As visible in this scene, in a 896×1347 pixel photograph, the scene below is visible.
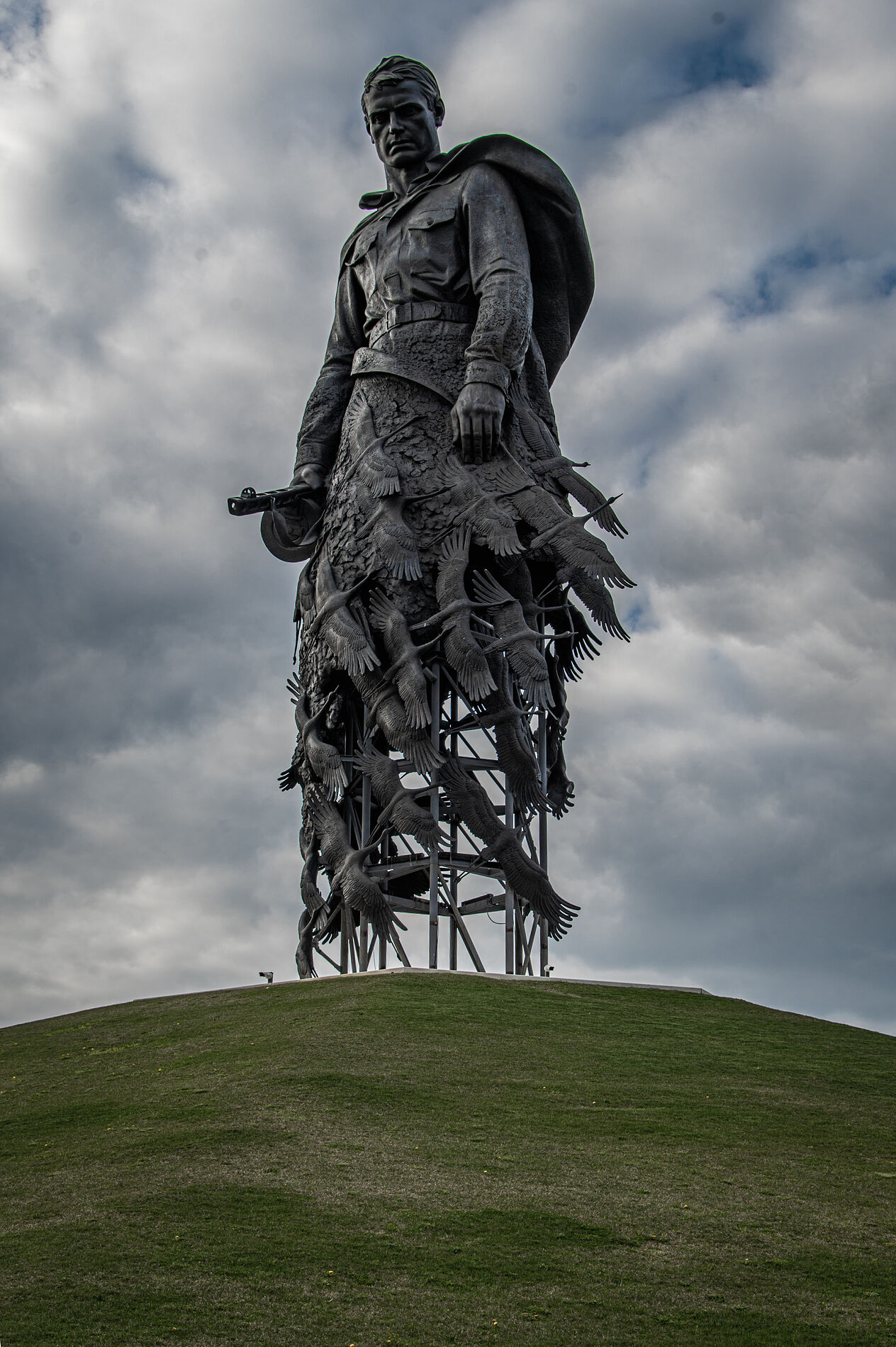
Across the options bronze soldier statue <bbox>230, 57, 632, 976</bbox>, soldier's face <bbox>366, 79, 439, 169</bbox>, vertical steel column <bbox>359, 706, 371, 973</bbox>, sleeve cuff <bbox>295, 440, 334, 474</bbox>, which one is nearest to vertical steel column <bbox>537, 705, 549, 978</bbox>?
bronze soldier statue <bbox>230, 57, 632, 976</bbox>

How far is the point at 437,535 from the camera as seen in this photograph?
18.3 metres

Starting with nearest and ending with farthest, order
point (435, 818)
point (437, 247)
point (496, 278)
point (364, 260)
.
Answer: point (435, 818) < point (496, 278) < point (437, 247) < point (364, 260)

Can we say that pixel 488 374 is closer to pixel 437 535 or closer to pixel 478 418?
pixel 478 418

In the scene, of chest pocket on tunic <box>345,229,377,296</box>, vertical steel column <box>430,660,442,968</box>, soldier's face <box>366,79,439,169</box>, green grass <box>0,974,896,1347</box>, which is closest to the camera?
green grass <box>0,974,896,1347</box>

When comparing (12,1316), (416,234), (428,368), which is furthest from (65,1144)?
(416,234)

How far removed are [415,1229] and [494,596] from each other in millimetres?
10616

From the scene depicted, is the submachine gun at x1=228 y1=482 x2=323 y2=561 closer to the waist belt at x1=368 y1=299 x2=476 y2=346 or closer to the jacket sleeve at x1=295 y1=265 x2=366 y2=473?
the jacket sleeve at x1=295 y1=265 x2=366 y2=473

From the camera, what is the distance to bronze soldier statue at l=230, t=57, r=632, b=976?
1769 centimetres

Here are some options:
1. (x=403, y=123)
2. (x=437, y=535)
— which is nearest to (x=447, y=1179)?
(x=437, y=535)

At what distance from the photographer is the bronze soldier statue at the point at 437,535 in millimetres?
17688

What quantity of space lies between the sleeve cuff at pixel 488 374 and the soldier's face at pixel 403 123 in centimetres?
379

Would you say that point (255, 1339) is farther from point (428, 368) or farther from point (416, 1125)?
point (428, 368)

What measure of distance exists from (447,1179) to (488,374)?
39.1 ft

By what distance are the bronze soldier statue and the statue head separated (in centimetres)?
3
